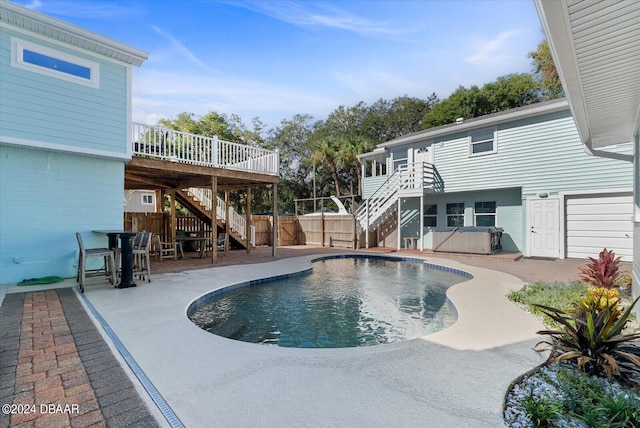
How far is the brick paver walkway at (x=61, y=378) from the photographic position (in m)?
2.04

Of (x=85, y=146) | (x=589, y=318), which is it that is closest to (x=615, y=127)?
(x=589, y=318)

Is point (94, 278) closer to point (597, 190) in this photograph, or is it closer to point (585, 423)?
point (585, 423)

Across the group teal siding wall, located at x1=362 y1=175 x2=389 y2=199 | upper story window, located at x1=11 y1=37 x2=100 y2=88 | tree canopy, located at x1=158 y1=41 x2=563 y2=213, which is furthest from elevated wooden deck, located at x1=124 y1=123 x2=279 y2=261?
tree canopy, located at x1=158 y1=41 x2=563 y2=213

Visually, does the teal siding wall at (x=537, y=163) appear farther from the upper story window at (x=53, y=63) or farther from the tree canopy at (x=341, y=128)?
the upper story window at (x=53, y=63)

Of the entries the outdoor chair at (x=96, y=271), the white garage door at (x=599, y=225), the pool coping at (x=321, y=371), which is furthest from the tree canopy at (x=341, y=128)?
the pool coping at (x=321, y=371)

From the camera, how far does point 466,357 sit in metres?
3.04

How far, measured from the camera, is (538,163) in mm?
10695

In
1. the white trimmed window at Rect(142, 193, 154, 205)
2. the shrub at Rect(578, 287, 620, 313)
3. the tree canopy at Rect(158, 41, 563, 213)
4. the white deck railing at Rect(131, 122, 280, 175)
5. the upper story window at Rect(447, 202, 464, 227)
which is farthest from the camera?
the tree canopy at Rect(158, 41, 563, 213)

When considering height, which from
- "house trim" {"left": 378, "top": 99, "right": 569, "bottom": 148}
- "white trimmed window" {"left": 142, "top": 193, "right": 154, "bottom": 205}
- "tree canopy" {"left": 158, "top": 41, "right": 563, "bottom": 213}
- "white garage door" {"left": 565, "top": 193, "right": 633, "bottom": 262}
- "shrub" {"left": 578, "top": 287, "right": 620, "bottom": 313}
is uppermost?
"tree canopy" {"left": 158, "top": 41, "right": 563, "bottom": 213}

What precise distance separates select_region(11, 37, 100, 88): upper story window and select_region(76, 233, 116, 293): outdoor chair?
3.40 m

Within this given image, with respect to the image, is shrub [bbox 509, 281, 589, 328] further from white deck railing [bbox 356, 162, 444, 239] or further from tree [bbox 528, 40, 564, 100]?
tree [bbox 528, 40, 564, 100]

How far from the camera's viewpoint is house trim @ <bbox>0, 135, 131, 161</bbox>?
19.3 ft

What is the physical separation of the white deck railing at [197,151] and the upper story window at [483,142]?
302 inches

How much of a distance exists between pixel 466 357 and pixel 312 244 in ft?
44.3
